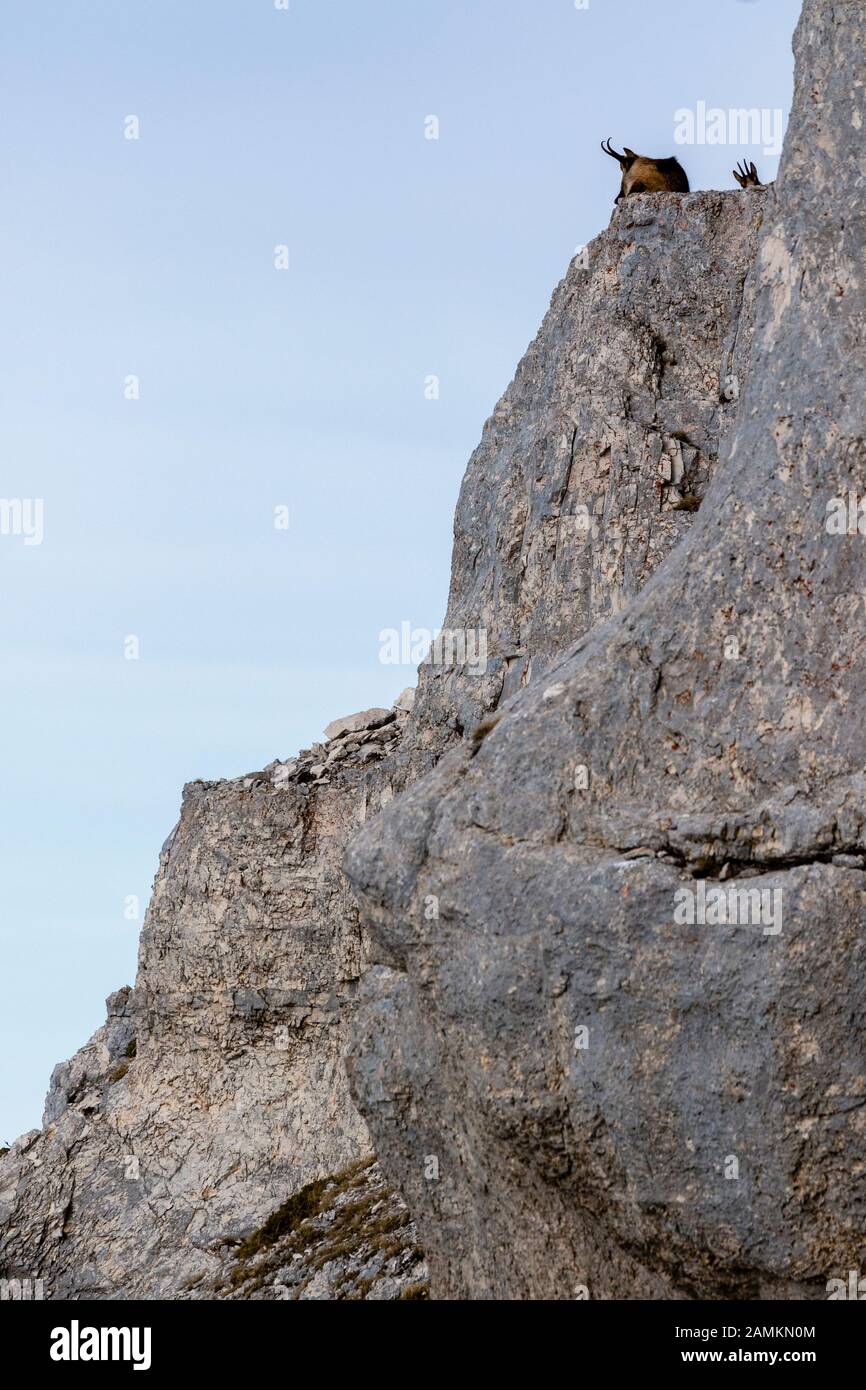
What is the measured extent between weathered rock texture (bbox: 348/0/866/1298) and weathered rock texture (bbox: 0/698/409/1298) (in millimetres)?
14455

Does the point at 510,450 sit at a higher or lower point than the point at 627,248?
lower

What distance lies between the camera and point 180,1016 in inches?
1264

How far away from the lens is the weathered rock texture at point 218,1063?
29.7 m

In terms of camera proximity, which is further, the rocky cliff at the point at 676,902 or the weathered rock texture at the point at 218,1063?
the weathered rock texture at the point at 218,1063

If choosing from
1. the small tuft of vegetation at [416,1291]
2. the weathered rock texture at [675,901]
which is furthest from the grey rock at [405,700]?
the weathered rock texture at [675,901]

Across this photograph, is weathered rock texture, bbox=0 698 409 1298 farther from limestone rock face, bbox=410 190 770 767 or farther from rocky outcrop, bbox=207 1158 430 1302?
limestone rock face, bbox=410 190 770 767

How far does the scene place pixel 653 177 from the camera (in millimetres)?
26422

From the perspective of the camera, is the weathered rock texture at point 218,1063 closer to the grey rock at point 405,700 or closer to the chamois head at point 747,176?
the grey rock at point 405,700

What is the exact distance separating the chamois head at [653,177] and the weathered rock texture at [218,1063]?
11943 millimetres

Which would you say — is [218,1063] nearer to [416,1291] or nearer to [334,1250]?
[334,1250]

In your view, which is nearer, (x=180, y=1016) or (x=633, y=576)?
(x=633, y=576)
